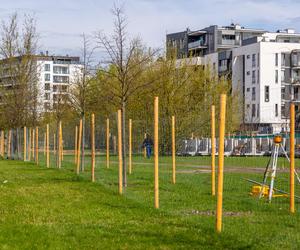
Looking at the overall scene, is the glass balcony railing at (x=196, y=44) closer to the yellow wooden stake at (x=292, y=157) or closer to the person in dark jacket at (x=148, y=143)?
the person in dark jacket at (x=148, y=143)

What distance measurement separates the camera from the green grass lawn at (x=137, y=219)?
966 cm

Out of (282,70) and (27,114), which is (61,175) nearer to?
(27,114)

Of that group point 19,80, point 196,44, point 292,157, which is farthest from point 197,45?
point 292,157

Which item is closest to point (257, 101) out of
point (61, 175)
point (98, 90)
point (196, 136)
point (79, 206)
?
point (196, 136)

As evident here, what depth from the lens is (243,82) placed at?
323ft

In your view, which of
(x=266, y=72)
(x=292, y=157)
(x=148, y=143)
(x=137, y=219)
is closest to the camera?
(x=137, y=219)

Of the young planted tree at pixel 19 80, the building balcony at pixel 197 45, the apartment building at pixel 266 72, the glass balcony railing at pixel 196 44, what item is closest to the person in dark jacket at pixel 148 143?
the young planted tree at pixel 19 80

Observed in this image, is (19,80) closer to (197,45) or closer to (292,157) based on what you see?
(292,157)

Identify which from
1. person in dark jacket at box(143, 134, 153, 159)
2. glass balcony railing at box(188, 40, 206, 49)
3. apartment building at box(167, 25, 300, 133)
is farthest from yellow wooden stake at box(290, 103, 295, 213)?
glass balcony railing at box(188, 40, 206, 49)

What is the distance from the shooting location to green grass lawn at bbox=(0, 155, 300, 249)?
31.7 ft

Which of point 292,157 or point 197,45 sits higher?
point 197,45

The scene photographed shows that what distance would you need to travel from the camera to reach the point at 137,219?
1203cm

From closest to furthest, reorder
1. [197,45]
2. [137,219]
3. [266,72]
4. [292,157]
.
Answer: [137,219], [292,157], [266,72], [197,45]

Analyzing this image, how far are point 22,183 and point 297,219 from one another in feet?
34.8
